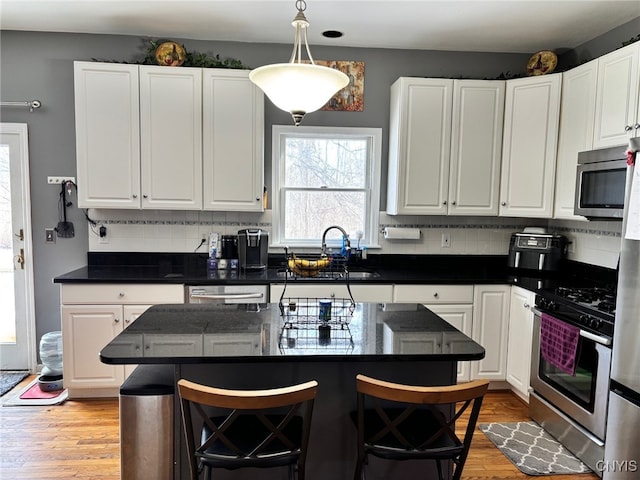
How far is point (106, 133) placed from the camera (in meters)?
3.38

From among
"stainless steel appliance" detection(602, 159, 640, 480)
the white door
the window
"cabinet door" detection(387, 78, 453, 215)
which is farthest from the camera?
the window

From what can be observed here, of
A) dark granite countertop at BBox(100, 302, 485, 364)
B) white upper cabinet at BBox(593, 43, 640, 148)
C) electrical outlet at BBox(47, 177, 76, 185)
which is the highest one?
white upper cabinet at BBox(593, 43, 640, 148)

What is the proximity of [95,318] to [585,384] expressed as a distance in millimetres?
3142

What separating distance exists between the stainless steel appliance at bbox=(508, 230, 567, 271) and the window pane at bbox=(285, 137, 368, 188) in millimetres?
1370

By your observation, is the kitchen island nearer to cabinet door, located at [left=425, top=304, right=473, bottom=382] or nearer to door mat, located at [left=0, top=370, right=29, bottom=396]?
cabinet door, located at [left=425, top=304, right=473, bottom=382]

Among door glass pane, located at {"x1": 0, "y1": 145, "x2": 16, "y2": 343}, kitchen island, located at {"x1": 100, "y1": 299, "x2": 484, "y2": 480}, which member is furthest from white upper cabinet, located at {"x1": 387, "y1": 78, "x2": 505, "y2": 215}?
door glass pane, located at {"x1": 0, "y1": 145, "x2": 16, "y2": 343}

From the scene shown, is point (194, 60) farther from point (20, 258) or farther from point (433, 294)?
point (433, 294)

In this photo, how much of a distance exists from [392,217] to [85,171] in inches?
95.8

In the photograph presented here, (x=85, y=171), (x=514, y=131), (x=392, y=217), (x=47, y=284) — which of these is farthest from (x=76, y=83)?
(x=514, y=131)

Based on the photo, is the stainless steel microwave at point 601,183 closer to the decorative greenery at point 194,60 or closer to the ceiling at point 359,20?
the ceiling at point 359,20

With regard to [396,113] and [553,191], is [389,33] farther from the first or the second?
[553,191]

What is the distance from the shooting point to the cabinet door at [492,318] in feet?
11.3

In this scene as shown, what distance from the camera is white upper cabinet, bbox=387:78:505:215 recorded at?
3.55 metres

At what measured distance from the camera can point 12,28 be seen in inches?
139
